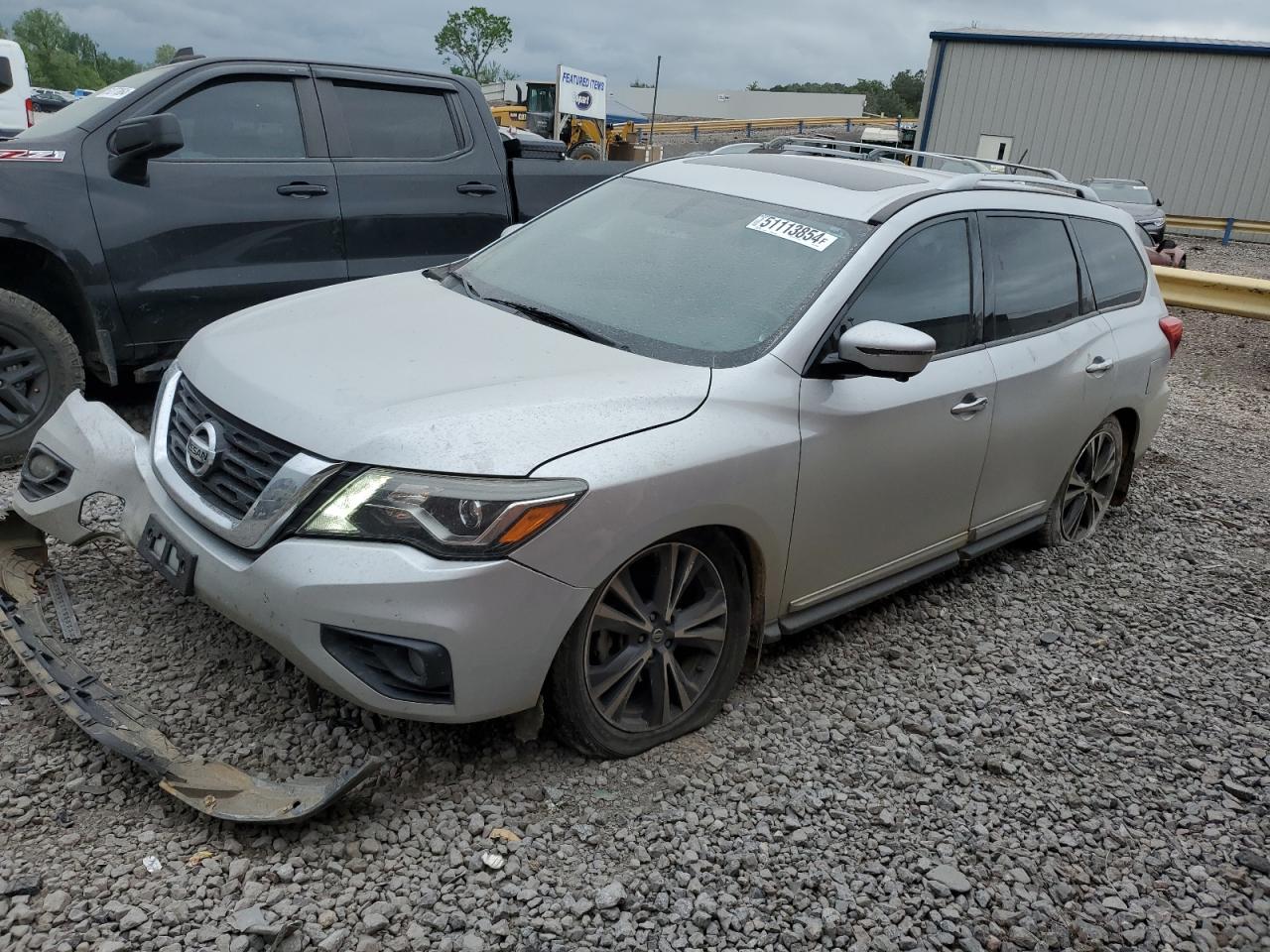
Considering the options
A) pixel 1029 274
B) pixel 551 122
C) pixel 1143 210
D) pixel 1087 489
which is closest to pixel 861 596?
pixel 1029 274

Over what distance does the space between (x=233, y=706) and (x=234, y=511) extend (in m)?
0.73

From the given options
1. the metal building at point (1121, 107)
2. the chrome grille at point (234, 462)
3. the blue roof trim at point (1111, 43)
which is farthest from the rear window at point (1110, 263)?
the blue roof trim at point (1111, 43)

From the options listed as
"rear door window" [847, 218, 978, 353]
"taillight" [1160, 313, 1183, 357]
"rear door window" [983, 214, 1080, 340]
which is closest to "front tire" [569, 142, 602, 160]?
"taillight" [1160, 313, 1183, 357]

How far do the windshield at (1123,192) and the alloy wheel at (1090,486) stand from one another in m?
16.8

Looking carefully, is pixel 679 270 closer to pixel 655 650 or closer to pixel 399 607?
pixel 655 650

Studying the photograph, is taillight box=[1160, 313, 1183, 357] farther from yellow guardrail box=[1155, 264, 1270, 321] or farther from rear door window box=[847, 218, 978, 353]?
yellow guardrail box=[1155, 264, 1270, 321]

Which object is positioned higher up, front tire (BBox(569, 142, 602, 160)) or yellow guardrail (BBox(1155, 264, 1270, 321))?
yellow guardrail (BBox(1155, 264, 1270, 321))

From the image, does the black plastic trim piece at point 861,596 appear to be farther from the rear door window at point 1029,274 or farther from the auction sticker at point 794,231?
the auction sticker at point 794,231

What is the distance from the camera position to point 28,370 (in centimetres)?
481

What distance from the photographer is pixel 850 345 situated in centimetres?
321

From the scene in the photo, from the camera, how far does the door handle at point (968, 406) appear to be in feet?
12.6

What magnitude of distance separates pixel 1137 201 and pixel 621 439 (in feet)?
67.0

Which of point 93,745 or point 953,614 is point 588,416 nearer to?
point 93,745

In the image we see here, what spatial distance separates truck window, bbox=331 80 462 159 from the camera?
19.1ft
